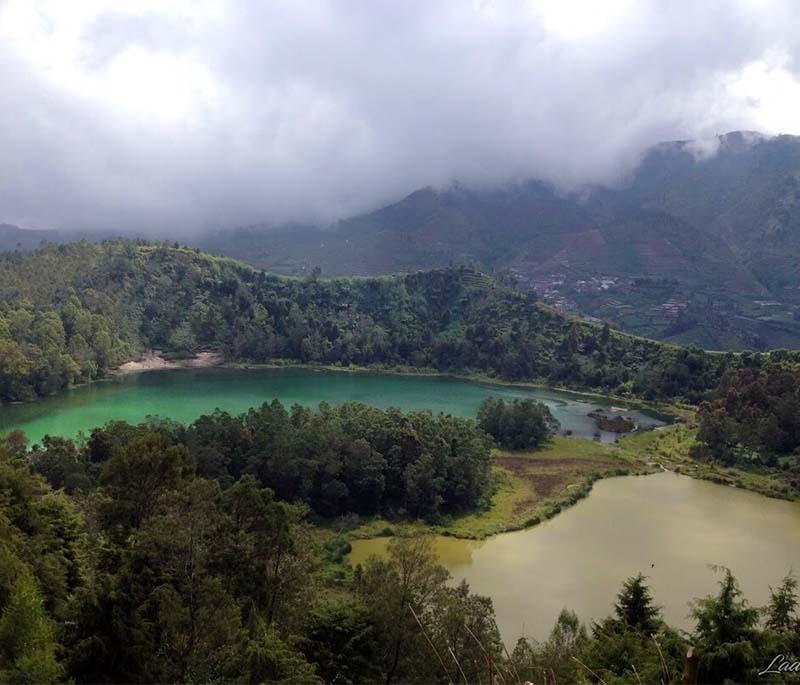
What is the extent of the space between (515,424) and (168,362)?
68.3m

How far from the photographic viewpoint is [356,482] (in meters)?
37.0

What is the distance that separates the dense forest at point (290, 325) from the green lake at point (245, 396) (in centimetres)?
624

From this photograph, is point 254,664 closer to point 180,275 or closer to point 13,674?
point 13,674

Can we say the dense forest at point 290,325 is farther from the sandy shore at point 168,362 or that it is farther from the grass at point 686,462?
the grass at point 686,462

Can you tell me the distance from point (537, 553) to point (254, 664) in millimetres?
20991

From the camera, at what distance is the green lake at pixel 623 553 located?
81.4 feet

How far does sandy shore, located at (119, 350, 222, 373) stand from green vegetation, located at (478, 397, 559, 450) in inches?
2382

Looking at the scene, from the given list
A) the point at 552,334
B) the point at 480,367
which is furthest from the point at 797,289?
the point at 480,367

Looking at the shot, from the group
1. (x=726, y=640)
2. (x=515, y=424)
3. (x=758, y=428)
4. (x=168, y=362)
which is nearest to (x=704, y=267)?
(x=758, y=428)

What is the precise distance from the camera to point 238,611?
14352mm

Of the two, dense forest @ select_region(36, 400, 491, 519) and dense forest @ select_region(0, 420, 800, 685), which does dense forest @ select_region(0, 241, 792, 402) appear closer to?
dense forest @ select_region(36, 400, 491, 519)

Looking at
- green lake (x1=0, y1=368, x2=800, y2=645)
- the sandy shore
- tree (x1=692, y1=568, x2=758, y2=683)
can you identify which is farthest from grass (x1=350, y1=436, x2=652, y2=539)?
the sandy shore

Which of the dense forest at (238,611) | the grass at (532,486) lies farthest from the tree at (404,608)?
the grass at (532,486)

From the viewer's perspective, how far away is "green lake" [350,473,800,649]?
24.8m
